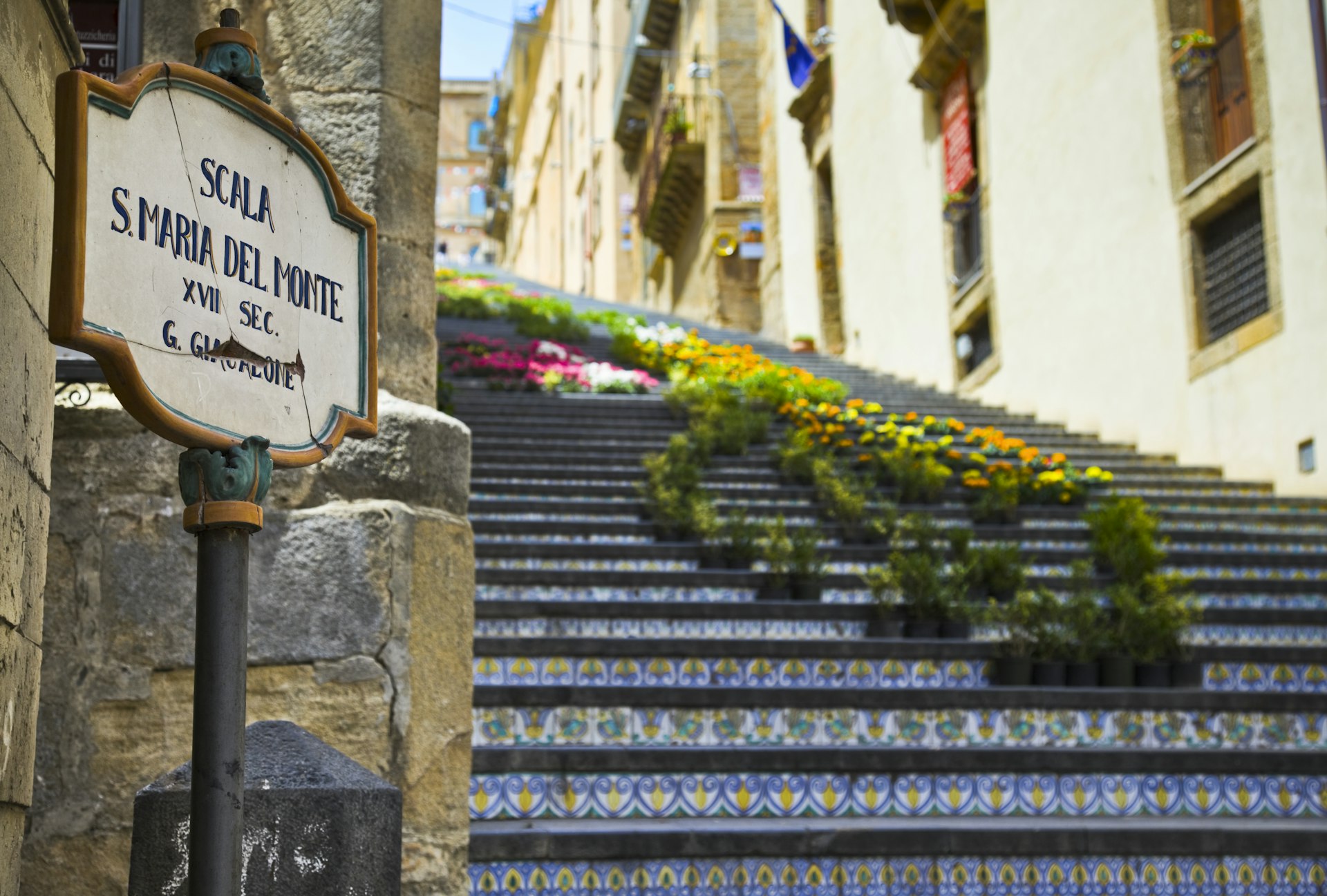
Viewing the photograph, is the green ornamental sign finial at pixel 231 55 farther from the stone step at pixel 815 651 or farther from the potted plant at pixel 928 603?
the potted plant at pixel 928 603

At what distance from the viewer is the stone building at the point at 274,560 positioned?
2.63m

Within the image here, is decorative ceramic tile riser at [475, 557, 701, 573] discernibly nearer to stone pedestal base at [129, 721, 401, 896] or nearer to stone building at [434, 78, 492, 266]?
stone pedestal base at [129, 721, 401, 896]

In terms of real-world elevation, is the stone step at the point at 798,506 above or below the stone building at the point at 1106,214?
below

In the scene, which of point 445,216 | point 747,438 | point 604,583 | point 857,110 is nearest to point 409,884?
point 604,583

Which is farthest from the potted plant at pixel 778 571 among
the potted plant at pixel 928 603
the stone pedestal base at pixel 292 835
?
the stone pedestal base at pixel 292 835

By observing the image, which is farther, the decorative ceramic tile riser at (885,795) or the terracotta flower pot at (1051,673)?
the terracotta flower pot at (1051,673)

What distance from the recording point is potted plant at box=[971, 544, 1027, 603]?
693cm

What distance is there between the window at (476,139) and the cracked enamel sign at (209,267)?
7105 centimetres

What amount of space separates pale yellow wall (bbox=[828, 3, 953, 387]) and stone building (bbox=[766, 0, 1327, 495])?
0.14 ft

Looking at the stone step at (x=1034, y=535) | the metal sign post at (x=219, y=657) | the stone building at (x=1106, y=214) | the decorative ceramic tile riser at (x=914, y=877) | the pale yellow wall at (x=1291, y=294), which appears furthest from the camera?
the stone building at (x=1106, y=214)

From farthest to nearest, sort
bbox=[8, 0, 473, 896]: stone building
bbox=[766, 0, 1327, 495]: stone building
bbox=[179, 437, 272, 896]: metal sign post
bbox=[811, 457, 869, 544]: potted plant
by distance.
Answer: bbox=[766, 0, 1327, 495]: stone building, bbox=[811, 457, 869, 544]: potted plant, bbox=[8, 0, 473, 896]: stone building, bbox=[179, 437, 272, 896]: metal sign post

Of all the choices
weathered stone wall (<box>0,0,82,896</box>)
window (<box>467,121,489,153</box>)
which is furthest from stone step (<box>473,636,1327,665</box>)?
window (<box>467,121,489,153</box>)

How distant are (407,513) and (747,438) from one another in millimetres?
7329

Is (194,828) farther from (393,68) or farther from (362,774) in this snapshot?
(393,68)
